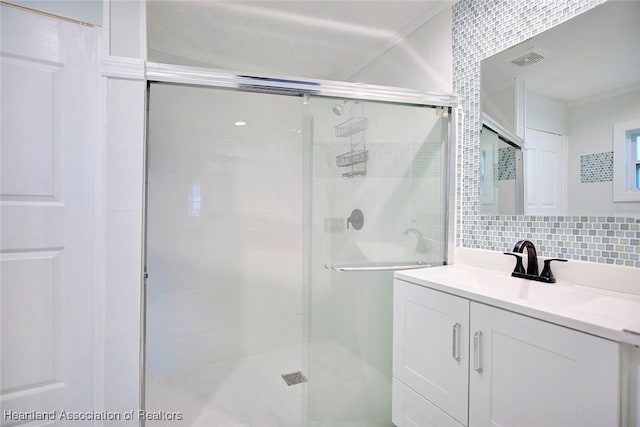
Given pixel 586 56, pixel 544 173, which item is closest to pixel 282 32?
pixel 586 56

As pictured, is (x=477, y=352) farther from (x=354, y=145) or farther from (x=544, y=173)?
(x=354, y=145)

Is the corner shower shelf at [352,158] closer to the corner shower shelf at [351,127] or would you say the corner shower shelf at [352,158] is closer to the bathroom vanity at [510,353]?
the corner shower shelf at [351,127]

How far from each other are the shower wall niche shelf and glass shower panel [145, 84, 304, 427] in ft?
3.67

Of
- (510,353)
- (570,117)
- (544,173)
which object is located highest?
(570,117)

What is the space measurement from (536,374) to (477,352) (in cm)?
20

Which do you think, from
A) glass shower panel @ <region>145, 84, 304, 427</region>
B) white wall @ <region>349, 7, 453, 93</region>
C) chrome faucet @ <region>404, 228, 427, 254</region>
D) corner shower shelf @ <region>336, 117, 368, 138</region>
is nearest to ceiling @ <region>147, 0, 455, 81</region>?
white wall @ <region>349, 7, 453, 93</region>

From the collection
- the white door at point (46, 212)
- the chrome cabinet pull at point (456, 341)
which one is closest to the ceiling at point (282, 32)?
the white door at point (46, 212)

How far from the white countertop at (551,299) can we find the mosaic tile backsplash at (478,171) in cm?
15

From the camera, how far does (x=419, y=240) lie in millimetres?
1840

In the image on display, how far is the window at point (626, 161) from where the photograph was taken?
3.76 feet

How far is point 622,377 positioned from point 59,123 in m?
1.97

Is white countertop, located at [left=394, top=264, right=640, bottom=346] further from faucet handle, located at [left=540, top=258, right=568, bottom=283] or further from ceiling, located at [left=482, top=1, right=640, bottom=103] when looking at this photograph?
ceiling, located at [left=482, top=1, right=640, bottom=103]

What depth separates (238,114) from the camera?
8.61 ft

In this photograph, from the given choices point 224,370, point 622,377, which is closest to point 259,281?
point 224,370
